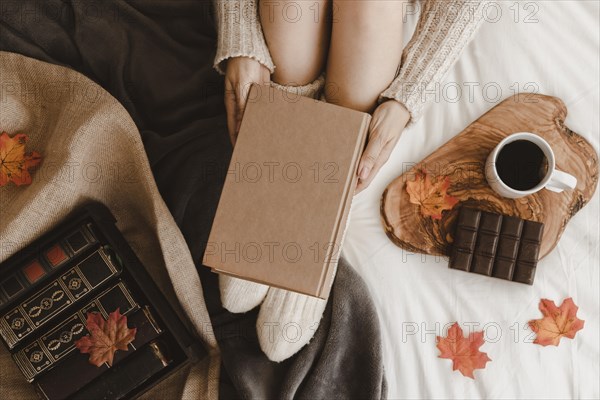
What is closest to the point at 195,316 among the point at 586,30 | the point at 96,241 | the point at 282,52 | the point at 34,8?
the point at 96,241

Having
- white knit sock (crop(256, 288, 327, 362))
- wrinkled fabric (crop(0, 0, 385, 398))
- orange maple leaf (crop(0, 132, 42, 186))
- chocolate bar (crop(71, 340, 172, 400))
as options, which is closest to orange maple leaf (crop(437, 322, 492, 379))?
wrinkled fabric (crop(0, 0, 385, 398))

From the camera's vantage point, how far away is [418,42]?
0.78m

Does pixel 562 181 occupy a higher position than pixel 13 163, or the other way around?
pixel 562 181

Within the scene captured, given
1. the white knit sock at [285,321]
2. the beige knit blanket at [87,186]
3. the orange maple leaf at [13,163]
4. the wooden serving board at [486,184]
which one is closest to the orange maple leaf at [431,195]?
the wooden serving board at [486,184]

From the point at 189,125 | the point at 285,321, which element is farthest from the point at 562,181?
the point at 189,125

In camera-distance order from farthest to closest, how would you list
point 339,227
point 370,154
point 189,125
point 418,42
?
point 189,125, point 418,42, point 370,154, point 339,227

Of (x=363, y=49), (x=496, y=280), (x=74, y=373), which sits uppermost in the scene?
(x=363, y=49)

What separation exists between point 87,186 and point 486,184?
0.64 metres

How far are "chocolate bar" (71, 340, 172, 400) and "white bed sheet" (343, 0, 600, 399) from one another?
0.35m

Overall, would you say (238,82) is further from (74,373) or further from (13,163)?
(74,373)

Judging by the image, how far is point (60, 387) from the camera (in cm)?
72

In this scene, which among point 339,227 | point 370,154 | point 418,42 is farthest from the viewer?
point 418,42

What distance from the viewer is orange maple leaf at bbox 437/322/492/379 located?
81 cm

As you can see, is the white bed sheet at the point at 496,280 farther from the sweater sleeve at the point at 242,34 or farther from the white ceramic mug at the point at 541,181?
the sweater sleeve at the point at 242,34
